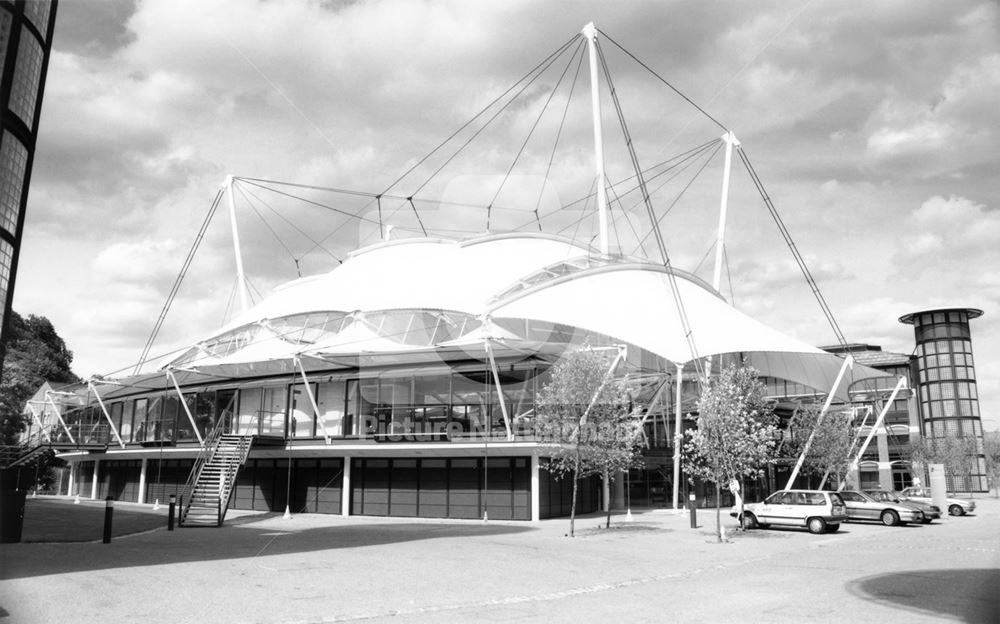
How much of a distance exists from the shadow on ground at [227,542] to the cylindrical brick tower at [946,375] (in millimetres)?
67024

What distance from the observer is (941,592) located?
12.4 m

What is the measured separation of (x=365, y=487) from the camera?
32.9 m

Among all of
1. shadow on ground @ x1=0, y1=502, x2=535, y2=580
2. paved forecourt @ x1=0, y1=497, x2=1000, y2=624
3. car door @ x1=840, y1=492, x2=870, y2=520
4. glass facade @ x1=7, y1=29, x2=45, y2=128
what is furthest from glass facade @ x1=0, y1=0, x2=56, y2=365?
car door @ x1=840, y1=492, x2=870, y2=520

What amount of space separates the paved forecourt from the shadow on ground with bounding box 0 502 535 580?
7 centimetres

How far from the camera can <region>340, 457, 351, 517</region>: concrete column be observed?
32844 mm

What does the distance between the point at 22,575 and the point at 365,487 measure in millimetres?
19339

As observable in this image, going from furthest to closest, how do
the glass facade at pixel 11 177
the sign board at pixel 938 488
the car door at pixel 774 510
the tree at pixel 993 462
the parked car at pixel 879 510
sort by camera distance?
1. the tree at pixel 993 462
2. the sign board at pixel 938 488
3. the parked car at pixel 879 510
4. the car door at pixel 774 510
5. the glass facade at pixel 11 177

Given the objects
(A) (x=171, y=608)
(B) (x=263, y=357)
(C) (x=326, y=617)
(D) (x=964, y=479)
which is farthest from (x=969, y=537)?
(D) (x=964, y=479)

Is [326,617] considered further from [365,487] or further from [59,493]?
[59,493]

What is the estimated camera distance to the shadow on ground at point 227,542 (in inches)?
643

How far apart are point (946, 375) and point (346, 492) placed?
69339mm

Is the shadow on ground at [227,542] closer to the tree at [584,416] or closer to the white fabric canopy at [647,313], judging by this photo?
the tree at [584,416]

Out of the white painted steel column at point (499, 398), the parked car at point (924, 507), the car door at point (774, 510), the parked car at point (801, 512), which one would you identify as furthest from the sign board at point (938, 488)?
the white painted steel column at point (499, 398)

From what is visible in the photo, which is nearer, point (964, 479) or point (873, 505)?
point (873, 505)
